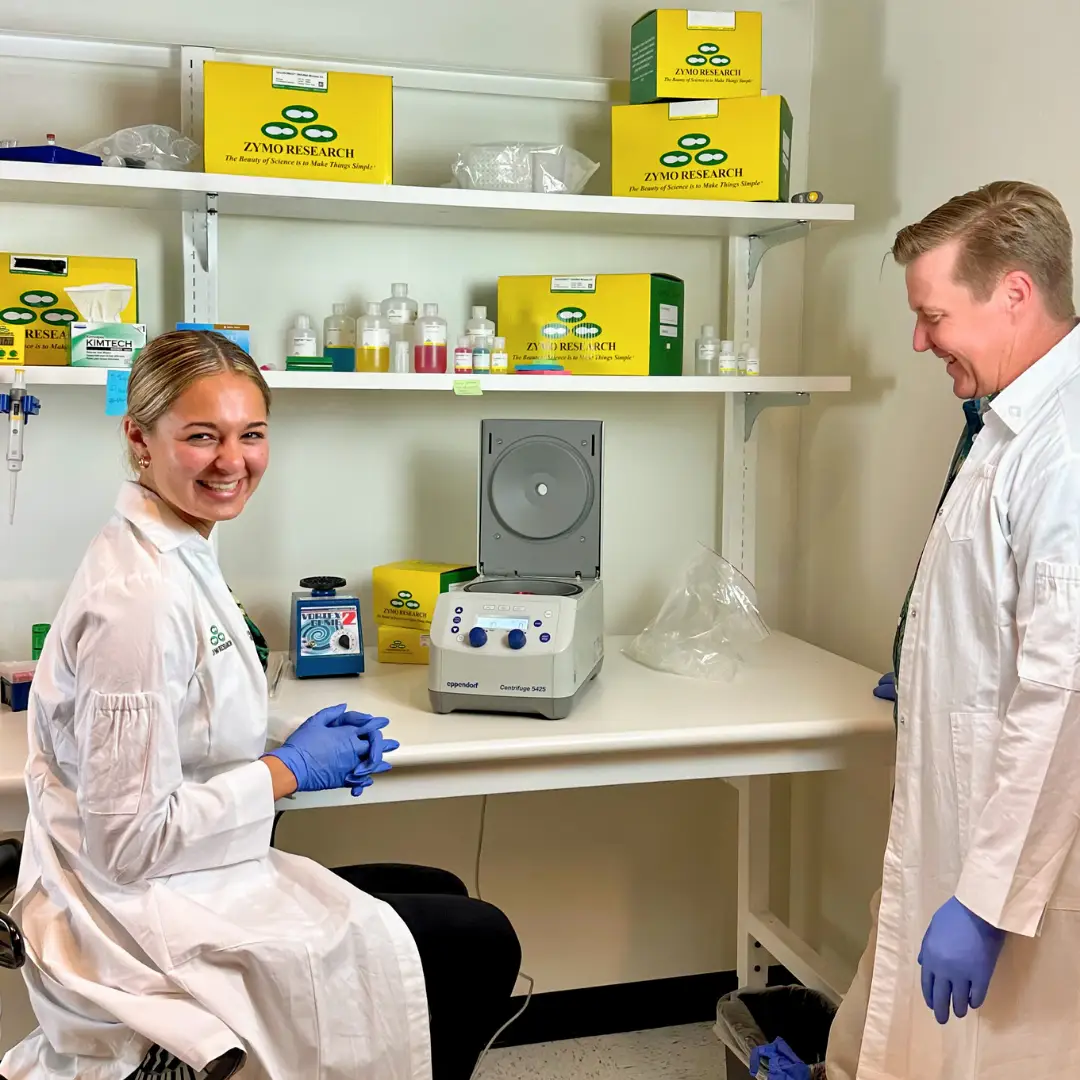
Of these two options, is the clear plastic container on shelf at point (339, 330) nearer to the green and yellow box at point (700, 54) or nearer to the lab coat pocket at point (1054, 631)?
the green and yellow box at point (700, 54)

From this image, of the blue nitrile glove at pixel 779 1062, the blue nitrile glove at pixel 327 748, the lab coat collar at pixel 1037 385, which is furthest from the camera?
the blue nitrile glove at pixel 779 1062

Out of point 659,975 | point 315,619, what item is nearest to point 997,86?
point 315,619

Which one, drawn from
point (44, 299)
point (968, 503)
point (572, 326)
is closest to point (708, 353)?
point (572, 326)

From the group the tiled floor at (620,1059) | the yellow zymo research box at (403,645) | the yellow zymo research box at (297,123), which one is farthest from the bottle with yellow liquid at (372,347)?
the tiled floor at (620,1059)

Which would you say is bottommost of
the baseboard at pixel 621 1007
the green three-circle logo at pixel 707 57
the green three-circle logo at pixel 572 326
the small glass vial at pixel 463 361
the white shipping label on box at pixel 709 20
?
the baseboard at pixel 621 1007

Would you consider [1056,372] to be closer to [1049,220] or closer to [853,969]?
[1049,220]

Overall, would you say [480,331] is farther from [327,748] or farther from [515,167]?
[327,748]

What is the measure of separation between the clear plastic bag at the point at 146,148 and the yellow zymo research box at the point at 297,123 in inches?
3.3

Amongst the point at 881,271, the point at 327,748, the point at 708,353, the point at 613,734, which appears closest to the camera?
the point at 327,748

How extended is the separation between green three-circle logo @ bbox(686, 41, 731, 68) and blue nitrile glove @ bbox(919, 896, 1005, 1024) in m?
1.57

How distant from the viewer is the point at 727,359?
222cm

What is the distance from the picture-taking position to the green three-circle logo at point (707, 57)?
2123 millimetres

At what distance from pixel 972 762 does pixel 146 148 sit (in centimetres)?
167

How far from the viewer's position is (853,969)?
2330 mm
